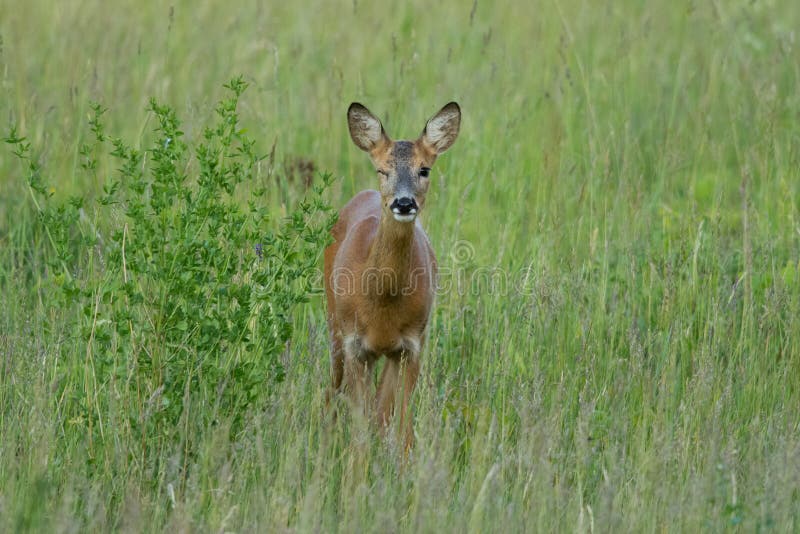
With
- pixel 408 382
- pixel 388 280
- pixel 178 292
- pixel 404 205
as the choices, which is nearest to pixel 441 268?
pixel 388 280

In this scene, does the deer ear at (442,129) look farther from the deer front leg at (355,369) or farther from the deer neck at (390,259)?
the deer front leg at (355,369)

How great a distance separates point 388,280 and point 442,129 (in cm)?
72

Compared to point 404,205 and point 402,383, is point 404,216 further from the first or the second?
point 402,383

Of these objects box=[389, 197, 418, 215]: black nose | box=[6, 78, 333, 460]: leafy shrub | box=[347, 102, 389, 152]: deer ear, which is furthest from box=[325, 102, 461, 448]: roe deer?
box=[6, 78, 333, 460]: leafy shrub

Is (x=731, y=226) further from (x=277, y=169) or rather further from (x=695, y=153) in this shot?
(x=277, y=169)

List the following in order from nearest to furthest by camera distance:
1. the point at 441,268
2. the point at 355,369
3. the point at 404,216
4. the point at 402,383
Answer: the point at 404,216
the point at 402,383
the point at 355,369
the point at 441,268

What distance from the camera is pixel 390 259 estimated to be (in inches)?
208

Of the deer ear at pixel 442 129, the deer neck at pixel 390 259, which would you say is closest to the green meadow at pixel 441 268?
the deer neck at pixel 390 259

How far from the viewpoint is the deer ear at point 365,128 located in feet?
17.5

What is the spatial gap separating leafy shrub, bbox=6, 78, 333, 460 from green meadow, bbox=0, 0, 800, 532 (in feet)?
0.05

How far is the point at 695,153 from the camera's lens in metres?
6.99

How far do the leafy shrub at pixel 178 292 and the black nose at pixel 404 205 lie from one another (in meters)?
0.72

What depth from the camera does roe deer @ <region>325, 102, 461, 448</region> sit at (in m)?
5.22

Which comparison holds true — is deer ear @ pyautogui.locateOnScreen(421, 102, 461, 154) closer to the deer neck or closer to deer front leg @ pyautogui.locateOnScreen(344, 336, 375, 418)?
the deer neck
